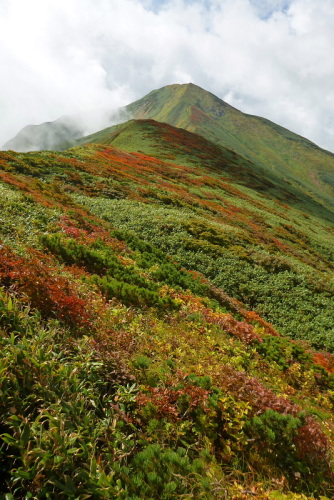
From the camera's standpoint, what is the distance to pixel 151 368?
720cm

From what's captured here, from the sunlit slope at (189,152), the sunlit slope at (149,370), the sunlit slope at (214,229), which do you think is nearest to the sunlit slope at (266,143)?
the sunlit slope at (189,152)

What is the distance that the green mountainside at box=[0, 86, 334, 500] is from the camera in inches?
174

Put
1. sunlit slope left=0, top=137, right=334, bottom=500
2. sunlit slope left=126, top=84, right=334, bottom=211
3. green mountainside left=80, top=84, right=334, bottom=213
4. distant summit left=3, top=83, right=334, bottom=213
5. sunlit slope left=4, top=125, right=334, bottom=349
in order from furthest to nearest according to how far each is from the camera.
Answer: sunlit slope left=126, top=84, right=334, bottom=211
green mountainside left=80, top=84, right=334, bottom=213
distant summit left=3, top=83, right=334, bottom=213
sunlit slope left=4, top=125, right=334, bottom=349
sunlit slope left=0, top=137, right=334, bottom=500

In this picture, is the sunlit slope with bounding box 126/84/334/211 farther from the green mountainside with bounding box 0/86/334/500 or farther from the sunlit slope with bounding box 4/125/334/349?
the green mountainside with bounding box 0/86/334/500

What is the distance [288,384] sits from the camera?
10.2m

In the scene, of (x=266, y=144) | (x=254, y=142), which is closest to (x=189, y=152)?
(x=254, y=142)

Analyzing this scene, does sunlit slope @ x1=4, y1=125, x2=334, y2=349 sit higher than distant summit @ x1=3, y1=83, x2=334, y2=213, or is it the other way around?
distant summit @ x1=3, y1=83, x2=334, y2=213

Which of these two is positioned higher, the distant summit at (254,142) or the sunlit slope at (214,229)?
the distant summit at (254,142)

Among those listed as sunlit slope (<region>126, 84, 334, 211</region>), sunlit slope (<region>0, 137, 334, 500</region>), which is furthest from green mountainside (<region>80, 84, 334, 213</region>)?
sunlit slope (<region>0, 137, 334, 500</region>)

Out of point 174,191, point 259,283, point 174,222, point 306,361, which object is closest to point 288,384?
point 306,361

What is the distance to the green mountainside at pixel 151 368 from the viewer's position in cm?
441

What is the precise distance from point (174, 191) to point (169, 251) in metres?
20.7

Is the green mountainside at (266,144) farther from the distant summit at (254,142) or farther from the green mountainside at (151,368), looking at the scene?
the green mountainside at (151,368)

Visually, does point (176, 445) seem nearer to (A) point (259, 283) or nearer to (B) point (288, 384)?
(B) point (288, 384)
